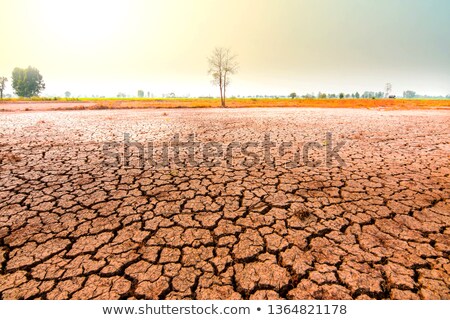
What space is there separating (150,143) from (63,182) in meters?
3.31

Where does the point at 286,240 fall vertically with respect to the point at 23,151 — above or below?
below

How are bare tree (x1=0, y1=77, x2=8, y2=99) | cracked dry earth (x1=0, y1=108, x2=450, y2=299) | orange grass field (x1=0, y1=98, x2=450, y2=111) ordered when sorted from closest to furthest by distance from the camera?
cracked dry earth (x1=0, y1=108, x2=450, y2=299)
orange grass field (x1=0, y1=98, x2=450, y2=111)
bare tree (x1=0, y1=77, x2=8, y2=99)

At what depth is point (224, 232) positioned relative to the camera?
244 centimetres

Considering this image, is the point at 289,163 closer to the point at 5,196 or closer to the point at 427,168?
the point at 427,168

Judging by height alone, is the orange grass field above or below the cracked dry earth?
above

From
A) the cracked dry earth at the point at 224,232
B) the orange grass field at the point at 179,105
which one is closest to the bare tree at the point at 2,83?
the orange grass field at the point at 179,105

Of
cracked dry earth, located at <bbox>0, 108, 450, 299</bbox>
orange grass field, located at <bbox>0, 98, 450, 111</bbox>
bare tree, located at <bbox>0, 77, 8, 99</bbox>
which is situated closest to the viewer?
cracked dry earth, located at <bbox>0, 108, 450, 299</bbox>

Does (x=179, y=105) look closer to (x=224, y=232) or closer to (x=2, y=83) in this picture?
(x=224, y=232)

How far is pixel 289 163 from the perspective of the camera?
479cm

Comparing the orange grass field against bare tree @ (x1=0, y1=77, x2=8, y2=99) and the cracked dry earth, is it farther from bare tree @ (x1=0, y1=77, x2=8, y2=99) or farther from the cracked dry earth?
bare tree @ (x1=0, y1=77, x2=8, y2=99)

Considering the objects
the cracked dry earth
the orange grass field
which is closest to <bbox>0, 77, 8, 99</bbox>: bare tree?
the orange grass field

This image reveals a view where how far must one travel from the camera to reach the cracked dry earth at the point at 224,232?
1758 millimetres

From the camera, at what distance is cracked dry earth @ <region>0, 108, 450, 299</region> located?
1758 mm
